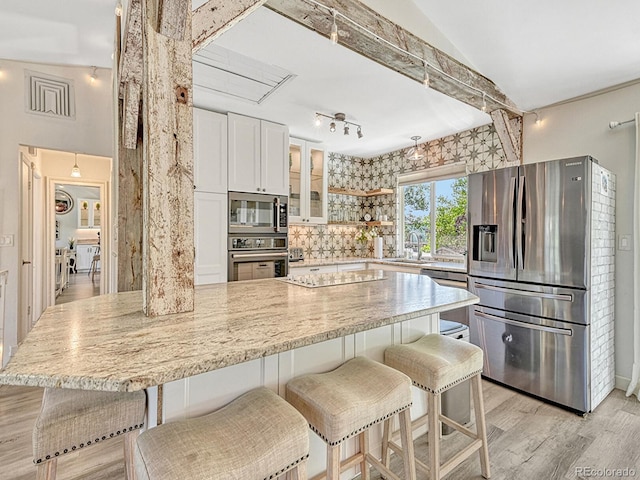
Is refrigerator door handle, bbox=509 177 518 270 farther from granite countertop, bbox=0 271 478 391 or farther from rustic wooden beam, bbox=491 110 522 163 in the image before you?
granite countertop, bbox=0 271 478 391

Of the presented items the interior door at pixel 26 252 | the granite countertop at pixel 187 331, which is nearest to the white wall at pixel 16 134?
the interior door at pixel 26 252

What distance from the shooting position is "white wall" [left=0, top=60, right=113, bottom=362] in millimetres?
2945

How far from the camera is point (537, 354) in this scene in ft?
7.75

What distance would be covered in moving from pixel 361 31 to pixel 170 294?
1666mm

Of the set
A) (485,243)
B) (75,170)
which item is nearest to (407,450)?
(485,243)

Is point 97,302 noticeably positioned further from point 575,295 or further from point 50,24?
point 575,295

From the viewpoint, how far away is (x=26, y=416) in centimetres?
215

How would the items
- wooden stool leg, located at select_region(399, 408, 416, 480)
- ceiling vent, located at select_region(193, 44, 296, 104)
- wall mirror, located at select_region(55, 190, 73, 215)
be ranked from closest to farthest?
wooden stool leg, located at select_region(399, 408, 416, 480) < ceiling vent, located at select_region(193, 44, 296, 104) < wall mirror, located at select_region(55, 190, 73, 215)

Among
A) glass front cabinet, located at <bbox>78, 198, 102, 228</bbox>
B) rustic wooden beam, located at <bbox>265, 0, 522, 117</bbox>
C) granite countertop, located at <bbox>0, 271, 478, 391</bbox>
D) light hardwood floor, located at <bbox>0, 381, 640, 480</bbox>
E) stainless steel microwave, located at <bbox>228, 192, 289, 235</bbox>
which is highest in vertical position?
rustic wooden beam, located at <bbox>265, 0, 522, 117</bbox>

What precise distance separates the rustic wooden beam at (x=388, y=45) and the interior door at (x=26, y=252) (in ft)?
10.8

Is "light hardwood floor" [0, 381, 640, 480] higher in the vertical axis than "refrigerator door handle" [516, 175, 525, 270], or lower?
lower

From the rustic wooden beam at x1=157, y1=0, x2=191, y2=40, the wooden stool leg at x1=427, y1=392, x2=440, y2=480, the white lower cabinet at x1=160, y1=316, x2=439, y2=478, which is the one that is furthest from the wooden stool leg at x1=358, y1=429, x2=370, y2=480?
the rustic wooden beam at x1=157, y1=0, x2=191, y2=40

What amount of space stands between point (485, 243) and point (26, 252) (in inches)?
188

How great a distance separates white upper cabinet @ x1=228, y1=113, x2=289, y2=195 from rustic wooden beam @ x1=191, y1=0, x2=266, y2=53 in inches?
73.6
